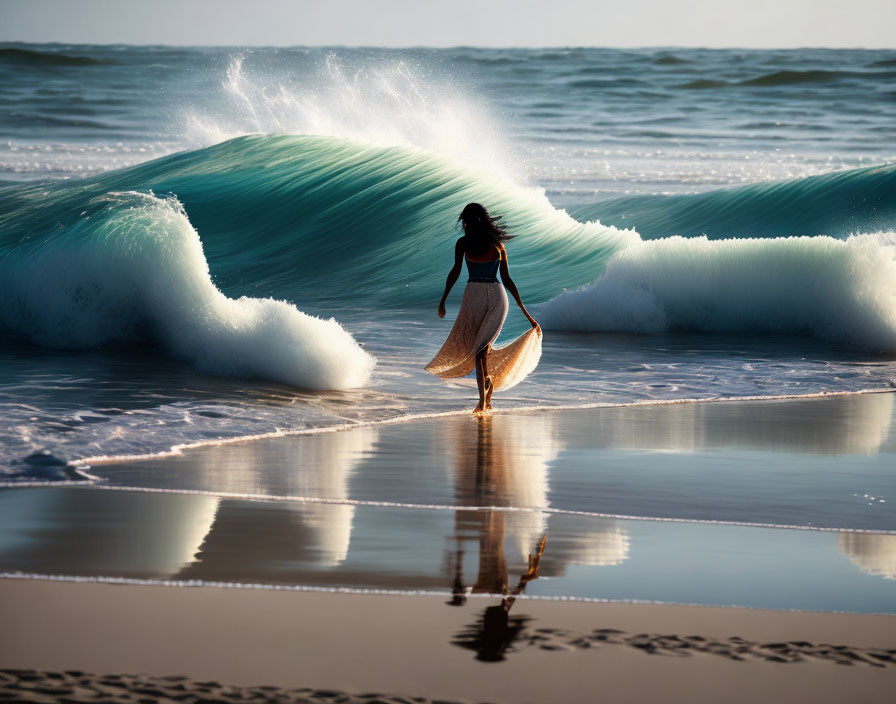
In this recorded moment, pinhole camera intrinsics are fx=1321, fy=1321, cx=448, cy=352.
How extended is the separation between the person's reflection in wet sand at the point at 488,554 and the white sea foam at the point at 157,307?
226 cm

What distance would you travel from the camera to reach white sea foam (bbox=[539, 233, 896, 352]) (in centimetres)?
1302

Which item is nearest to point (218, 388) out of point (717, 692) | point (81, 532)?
point (81, 532)

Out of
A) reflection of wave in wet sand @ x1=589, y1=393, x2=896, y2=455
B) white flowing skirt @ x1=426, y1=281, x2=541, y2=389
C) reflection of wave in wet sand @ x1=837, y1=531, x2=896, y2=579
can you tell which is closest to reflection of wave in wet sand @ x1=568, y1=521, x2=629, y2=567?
reflection of wave in wet sand @ x1=837, y1=531, x2=896, y2=579

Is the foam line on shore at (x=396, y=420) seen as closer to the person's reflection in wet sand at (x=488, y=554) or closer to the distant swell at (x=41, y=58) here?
the person's reflection in wet sand at (x=488, y=554)

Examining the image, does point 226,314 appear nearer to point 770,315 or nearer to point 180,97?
point 770,315

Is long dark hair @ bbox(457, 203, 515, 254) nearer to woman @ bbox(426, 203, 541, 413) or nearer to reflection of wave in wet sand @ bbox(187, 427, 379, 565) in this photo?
woman @ bbox(426, 203, 541, 413)

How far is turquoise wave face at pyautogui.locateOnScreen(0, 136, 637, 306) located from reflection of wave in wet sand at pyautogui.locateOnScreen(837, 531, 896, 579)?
10614 mm

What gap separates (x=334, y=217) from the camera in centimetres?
2020

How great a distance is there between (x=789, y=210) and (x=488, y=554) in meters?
16.0

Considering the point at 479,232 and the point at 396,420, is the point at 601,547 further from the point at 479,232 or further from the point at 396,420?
the point at 479,232

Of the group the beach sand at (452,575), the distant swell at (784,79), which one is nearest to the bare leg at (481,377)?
the beach sand at (452,575)

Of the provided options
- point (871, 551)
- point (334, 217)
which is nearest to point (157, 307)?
point (871, 551)

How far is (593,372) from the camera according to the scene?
10695 millimetres

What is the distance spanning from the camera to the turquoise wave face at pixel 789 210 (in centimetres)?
1933
